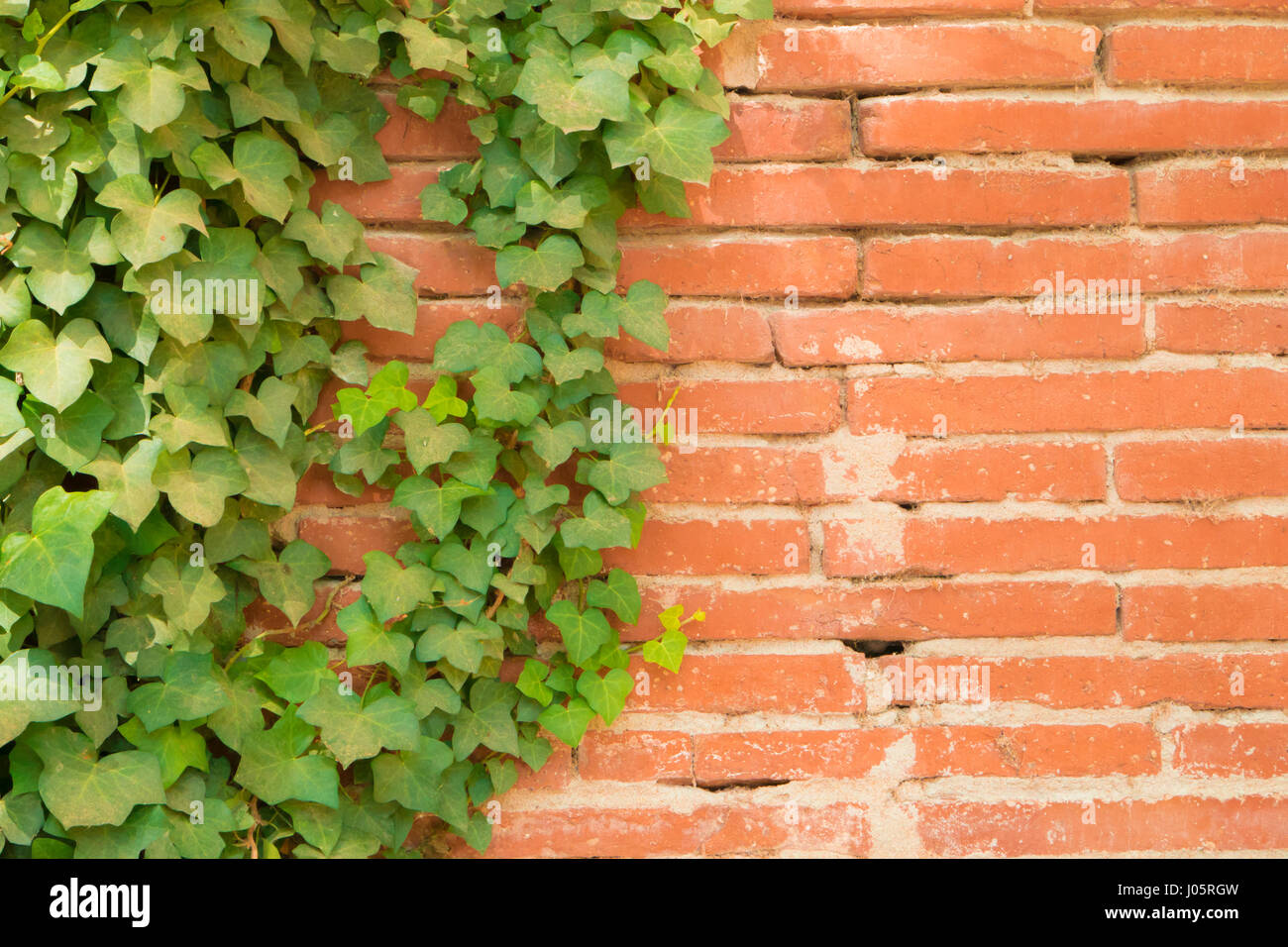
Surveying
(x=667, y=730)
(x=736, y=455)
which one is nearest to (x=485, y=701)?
(x=667, y=730)

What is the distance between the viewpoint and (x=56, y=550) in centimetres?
93

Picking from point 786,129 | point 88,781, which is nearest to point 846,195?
point 786,129

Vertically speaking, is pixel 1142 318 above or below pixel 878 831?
above

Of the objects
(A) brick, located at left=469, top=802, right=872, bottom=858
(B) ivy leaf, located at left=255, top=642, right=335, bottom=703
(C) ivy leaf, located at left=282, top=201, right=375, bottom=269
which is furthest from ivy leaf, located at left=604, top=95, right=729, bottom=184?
(A) brick, located at left=469, top=802, right=872, bottom=858

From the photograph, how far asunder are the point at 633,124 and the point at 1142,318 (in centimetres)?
67

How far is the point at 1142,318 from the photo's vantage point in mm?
1158

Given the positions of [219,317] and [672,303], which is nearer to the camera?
[219,317]

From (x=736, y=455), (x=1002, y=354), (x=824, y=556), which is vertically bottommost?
(x=824, y=556)

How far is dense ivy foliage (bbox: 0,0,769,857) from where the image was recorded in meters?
0.97

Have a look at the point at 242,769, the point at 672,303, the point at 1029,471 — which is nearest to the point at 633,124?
the point at 672,303

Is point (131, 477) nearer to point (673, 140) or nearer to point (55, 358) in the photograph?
point (55, 358)

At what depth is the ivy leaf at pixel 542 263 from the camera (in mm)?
1061

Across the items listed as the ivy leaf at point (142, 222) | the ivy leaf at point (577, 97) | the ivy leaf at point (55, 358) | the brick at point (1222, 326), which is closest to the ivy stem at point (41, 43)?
the ivy leaf at point (142, 222)

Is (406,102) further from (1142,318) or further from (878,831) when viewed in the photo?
(878,831)
